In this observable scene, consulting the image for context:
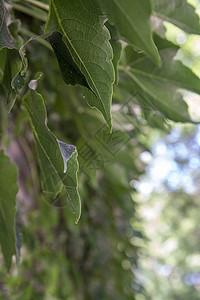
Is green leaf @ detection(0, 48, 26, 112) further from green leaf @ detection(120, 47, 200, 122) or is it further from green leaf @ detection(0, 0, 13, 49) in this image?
green leaf @ detection(120, 47, 200, 122)

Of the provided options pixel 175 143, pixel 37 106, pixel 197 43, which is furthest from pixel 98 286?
pixel 175 143

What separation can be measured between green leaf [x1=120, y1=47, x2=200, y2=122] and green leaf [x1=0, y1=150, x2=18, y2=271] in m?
0.14

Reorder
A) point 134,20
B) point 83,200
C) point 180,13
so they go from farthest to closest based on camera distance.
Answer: point 83,200
point 180,13
point 134,20

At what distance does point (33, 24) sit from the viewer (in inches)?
25.3

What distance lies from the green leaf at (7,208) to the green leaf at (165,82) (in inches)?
5.5

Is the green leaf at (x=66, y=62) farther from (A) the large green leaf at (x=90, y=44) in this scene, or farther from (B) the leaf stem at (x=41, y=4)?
(B) the leaf stem at (x=41, y=4)

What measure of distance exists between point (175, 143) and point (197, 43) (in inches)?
42.1

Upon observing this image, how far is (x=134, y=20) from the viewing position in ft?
0.61

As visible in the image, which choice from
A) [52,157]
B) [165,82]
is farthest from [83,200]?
[52,157]

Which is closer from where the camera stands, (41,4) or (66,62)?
(66,62)

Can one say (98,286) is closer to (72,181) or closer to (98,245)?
(98,245)

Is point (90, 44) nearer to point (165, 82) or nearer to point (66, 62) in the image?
point (66, 62)

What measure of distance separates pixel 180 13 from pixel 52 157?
163mm

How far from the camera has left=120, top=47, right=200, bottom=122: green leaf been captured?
1.24 ft
